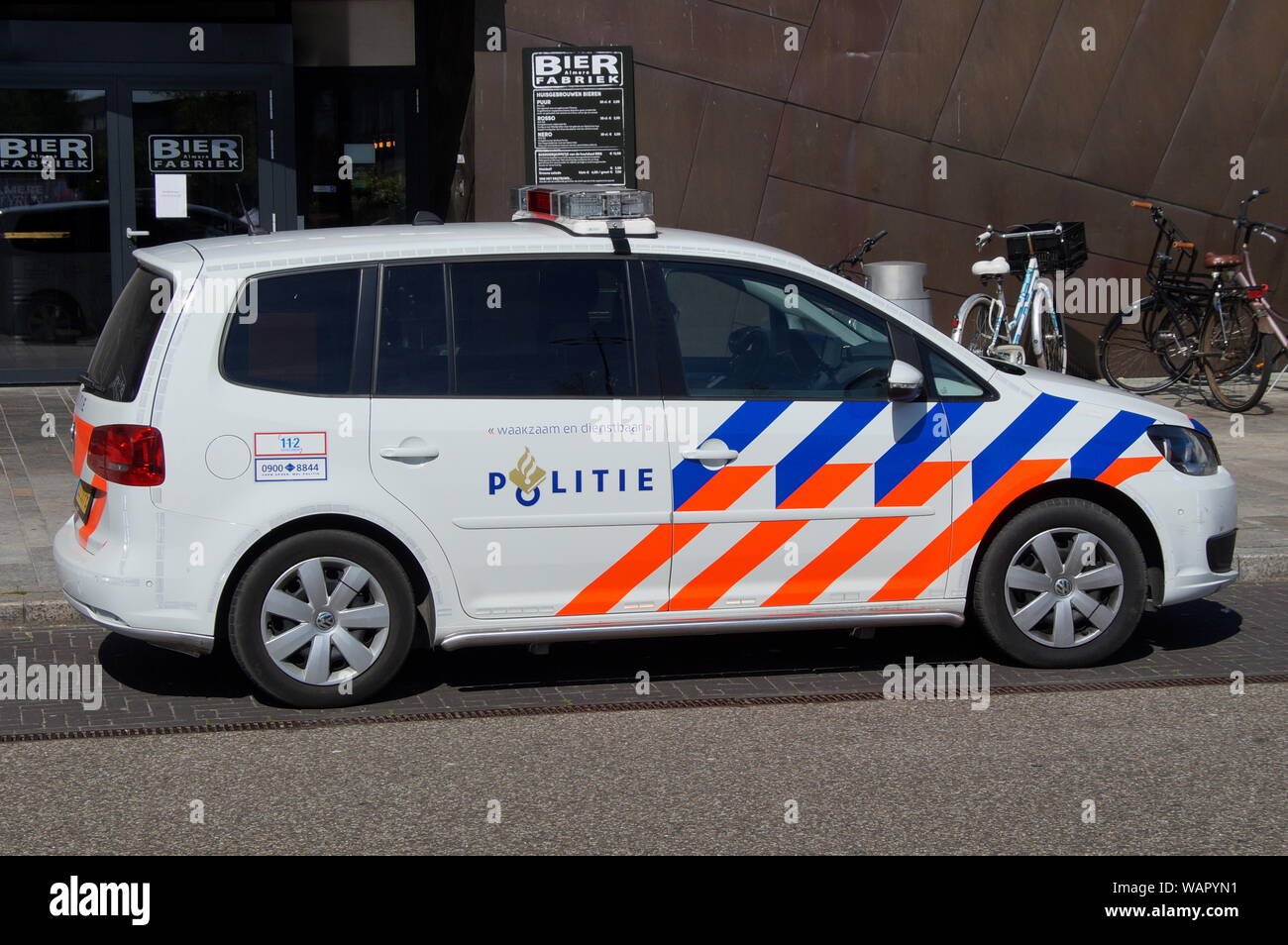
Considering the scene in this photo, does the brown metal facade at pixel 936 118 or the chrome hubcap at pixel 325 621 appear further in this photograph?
the brown metal facade at pixel 936 118

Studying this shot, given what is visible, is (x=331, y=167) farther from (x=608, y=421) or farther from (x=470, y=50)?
(x=608, y=421)

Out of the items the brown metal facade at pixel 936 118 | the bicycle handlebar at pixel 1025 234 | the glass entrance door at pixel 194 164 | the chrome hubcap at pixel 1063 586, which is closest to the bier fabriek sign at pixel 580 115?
the brown metal facade at pixel 936 118

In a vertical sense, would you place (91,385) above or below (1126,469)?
above

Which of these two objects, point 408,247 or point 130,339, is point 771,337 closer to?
point 408,247

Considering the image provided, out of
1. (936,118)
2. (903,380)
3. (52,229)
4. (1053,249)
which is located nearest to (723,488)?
(903,380)

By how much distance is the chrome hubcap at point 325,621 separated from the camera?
5754mm

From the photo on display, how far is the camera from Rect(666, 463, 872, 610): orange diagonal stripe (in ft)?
19.9

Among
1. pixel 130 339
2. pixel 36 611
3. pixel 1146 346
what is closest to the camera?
pixel 130 339

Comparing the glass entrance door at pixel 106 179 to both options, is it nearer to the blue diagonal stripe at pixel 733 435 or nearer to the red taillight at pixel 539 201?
the red taillight at pixel 539 201

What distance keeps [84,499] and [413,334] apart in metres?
1.42

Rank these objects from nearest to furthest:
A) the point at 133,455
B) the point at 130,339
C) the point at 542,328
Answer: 1. the point at 133,455
2. the point at 130,339
3. the point at 542,328

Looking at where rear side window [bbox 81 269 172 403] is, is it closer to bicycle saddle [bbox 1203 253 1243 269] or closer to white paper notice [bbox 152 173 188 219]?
white paper notice [bbox 152 173 188 219]

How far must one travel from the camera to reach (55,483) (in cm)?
973

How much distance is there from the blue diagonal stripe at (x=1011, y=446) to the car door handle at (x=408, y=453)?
83.6 inches
